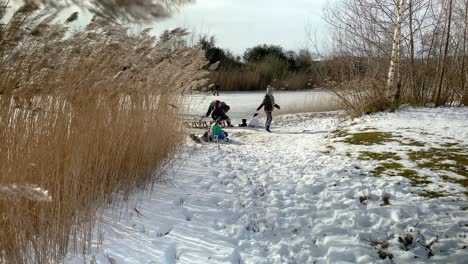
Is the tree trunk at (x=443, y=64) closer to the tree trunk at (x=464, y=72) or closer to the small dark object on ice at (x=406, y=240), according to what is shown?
the tree trunk at (x=464, y=72)

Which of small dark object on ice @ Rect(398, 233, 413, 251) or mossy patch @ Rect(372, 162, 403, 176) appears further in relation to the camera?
mossy patch @ Rect(372, 162, 403, 176)

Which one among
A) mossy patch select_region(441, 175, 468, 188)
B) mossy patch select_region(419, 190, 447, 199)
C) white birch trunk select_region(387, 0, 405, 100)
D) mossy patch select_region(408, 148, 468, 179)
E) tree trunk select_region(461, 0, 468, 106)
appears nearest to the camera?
mossy patch select_region(419, 190, 447, 199)

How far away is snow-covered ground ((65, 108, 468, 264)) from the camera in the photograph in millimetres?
2771

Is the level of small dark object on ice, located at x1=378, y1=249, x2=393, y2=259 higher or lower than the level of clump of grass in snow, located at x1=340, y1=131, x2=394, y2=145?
lower

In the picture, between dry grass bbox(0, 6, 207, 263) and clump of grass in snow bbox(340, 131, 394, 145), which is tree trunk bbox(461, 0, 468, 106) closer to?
clump of grass in snow bbox(340, 131, 394, 145)

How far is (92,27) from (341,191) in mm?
3138

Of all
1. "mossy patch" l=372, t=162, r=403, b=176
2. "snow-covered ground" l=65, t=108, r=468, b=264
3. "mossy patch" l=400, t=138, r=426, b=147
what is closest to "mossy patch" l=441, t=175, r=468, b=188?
"snow-covered ground" l=65, t=108, r=468, b=264

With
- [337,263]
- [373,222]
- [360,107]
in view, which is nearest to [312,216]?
[373,222]

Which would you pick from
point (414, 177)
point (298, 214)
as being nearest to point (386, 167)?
point (414, 177)

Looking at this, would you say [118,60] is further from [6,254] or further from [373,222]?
[373,222]

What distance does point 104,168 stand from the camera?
3119 millimetres

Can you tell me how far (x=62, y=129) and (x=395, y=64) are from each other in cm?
981

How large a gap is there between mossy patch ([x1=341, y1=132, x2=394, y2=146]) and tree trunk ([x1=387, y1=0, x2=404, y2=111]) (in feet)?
10.8

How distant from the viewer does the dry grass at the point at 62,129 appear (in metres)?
2.07
